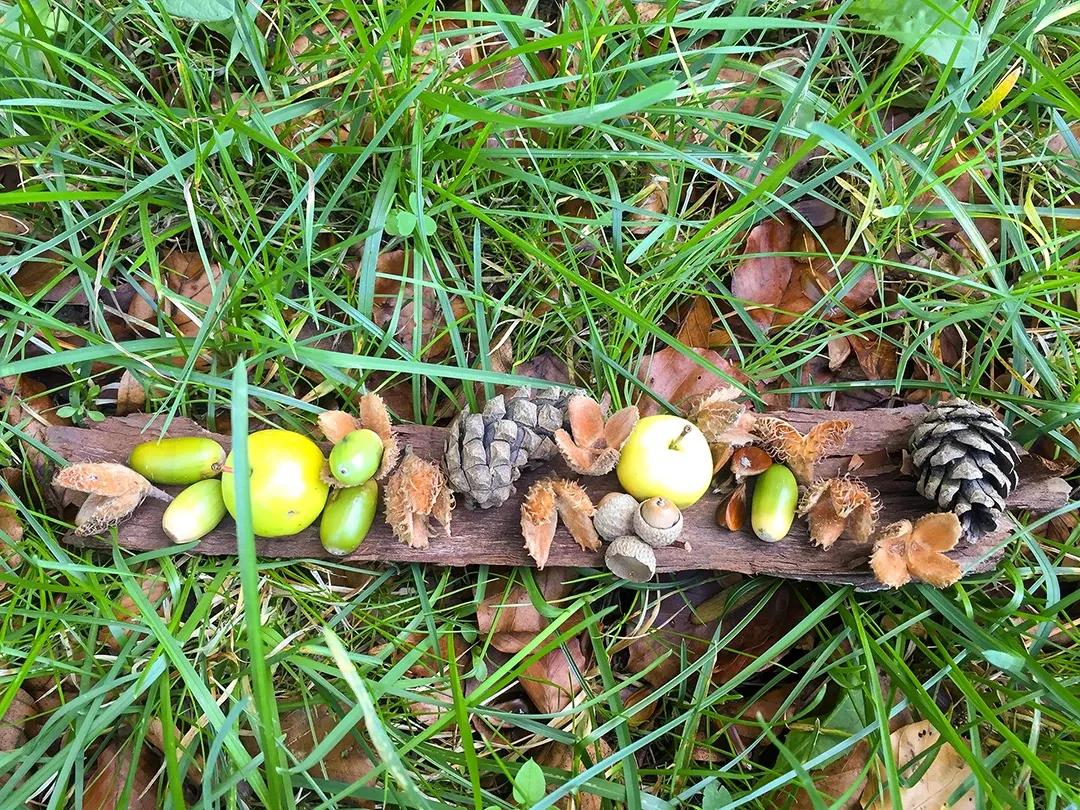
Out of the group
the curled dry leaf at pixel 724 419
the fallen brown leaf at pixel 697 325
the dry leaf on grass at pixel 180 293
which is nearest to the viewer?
the curled dry leaf at pixel 724 419

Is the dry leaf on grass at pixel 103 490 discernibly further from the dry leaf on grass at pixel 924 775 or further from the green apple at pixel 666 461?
the dry leaf on grass at pixel 924 775

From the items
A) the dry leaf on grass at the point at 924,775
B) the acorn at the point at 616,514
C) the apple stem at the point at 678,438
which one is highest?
the apple stem at the point at 678,438

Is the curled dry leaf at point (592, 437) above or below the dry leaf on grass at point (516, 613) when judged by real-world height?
above

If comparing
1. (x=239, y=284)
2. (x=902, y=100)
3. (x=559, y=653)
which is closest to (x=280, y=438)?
(x=239, y=284)

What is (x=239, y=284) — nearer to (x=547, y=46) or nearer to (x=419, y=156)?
(x=419, y=156)

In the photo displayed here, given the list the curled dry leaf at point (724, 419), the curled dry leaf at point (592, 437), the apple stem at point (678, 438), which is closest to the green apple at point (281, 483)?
the curled dry leaf at point (592, 437)

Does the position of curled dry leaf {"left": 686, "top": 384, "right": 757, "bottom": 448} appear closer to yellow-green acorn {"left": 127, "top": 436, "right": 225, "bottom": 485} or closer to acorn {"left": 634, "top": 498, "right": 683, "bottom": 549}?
acorn {"left": 634, "top": 498, "right": 683, "bottom": 549}
